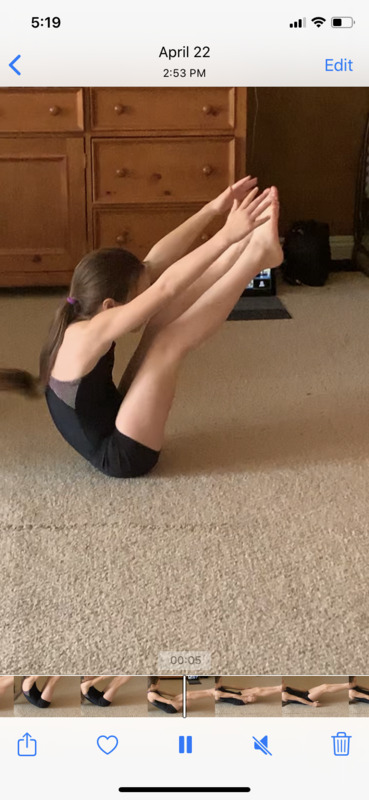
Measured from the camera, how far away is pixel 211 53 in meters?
0.44

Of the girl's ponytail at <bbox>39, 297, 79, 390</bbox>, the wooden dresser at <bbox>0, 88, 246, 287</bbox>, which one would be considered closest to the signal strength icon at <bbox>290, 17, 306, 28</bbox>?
the wooden dresser at <bbox>0, 88, 246, 287</bbox>

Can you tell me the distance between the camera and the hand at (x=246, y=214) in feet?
2.44

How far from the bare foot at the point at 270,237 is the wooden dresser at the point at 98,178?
49 millimetres

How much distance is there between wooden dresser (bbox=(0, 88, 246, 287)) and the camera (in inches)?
30.0

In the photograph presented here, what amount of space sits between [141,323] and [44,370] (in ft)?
0.47

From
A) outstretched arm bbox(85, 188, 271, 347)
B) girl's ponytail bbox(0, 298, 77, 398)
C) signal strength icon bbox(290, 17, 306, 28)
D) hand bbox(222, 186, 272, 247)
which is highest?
signal strength icon bbox(290, 17, 306, 28)

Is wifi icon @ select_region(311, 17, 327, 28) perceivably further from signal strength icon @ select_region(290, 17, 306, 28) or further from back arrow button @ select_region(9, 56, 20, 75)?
back arrow button @ select_region(9, 56, 20, 75)

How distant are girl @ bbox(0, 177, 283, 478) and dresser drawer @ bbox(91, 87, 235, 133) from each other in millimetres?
75

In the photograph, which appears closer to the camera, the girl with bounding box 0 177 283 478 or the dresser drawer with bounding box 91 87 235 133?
the dresser drawer with bounding box 91 87 235 133

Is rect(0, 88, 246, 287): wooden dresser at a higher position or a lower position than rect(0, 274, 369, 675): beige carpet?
higher

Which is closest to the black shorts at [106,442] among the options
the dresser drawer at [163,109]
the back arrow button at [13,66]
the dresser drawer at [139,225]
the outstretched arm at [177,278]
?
the outstretched arm at [177,278]
